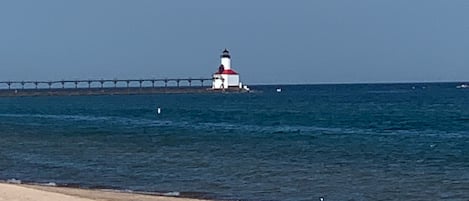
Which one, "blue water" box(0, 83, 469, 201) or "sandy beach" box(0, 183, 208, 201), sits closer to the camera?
"sandy beach" box(0, 183, 208, 201)

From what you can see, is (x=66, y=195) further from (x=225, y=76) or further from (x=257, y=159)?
(x=225, y=76)

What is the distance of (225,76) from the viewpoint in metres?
145

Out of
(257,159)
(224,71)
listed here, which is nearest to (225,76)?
(224,71)

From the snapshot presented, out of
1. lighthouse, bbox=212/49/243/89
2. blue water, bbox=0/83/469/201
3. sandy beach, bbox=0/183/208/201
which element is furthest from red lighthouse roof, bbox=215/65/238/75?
sandy beach, bbox=0/183/208/201

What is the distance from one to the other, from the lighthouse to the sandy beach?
113393 mm

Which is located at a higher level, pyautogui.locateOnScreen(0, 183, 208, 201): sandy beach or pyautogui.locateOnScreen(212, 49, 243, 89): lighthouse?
pyautogui.locateOnScreen(212, 49, 243, 89): lighthouse

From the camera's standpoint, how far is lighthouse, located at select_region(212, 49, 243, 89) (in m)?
139

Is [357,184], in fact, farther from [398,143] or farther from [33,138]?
[33,138]

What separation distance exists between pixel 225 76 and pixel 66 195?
124 m

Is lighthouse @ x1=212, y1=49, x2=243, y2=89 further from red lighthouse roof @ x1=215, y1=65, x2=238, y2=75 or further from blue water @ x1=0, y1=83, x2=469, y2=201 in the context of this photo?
blue water @ x1=0, y1=83, x2=469, y2=201

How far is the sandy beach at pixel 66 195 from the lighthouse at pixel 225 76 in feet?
372

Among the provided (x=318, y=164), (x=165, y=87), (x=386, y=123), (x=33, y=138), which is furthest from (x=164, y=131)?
(x=165, y=87)

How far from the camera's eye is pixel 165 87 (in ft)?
597

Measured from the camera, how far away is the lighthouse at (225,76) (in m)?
139
